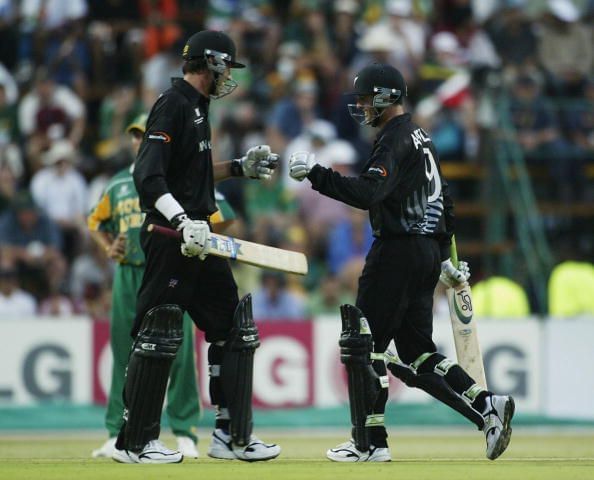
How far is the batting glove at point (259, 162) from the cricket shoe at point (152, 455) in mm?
1693

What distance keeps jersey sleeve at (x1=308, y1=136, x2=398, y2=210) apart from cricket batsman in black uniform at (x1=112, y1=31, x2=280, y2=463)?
64 cm

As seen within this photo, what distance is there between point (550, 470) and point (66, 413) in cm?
645

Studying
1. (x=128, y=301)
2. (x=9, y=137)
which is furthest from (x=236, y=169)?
(x=9, y=137)

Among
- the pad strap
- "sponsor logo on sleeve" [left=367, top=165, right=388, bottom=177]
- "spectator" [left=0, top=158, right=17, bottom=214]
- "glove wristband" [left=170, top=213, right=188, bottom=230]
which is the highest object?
"spectator" [left=0, top=158, right=17, bottom=214]

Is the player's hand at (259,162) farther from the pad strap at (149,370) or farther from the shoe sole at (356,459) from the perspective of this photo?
the shoe sole at (356,459)

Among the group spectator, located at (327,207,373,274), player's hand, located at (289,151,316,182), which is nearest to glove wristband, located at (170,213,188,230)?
player's hand, located at (289,151,316,182)

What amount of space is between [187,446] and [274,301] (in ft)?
14.4

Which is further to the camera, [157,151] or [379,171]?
[379,171]

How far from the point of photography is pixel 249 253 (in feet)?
26.3

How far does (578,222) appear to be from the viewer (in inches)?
651

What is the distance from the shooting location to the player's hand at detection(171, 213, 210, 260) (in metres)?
7.60

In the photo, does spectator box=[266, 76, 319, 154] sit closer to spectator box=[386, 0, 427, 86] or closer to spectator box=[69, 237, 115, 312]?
spectator box=[386, 0, 427, 86]

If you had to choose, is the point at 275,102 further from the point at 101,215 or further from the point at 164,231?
the point at 164,231

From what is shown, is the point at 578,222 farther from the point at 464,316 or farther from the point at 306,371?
the point at 464,316
